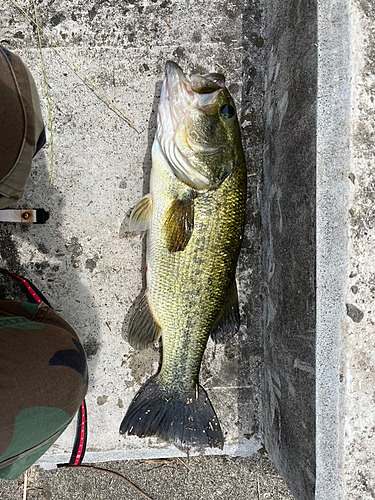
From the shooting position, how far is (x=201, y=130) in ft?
5.56

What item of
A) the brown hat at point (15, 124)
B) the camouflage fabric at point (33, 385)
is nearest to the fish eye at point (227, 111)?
the brown hat at point (15, 124)

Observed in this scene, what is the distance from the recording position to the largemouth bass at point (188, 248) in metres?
1.71

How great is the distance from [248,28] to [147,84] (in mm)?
687

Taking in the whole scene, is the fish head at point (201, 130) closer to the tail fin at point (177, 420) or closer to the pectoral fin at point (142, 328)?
the pectoral fin at point (142, 328)

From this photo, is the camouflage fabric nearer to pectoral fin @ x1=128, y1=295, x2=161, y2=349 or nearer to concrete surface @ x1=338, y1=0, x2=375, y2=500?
pectoral fin @ x1=128, y1=295, x2=161, y2=349

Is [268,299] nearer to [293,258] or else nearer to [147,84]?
[293,258]

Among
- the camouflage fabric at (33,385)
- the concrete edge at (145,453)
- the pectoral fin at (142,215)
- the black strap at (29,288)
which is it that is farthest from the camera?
the concrete edge at (145,453)

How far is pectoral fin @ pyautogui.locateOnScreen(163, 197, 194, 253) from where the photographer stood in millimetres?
1724

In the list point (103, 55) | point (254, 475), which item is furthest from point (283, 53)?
point (254, 475)

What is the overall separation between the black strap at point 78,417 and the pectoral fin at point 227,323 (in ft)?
2.96

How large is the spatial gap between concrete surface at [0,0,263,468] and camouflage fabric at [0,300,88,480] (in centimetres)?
37

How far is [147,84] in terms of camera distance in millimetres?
2029

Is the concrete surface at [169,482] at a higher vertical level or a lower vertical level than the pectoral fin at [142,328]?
lower

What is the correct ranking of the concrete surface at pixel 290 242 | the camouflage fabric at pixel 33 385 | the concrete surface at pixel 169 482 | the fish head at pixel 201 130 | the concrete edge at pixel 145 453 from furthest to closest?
the concrete surface at pixel 169 482, the concrete edge at pixel 145 453, the fish head at pixel 201 130, the concrete surface at pixel 290 242, the camouflage fabric at pixel 33 385
